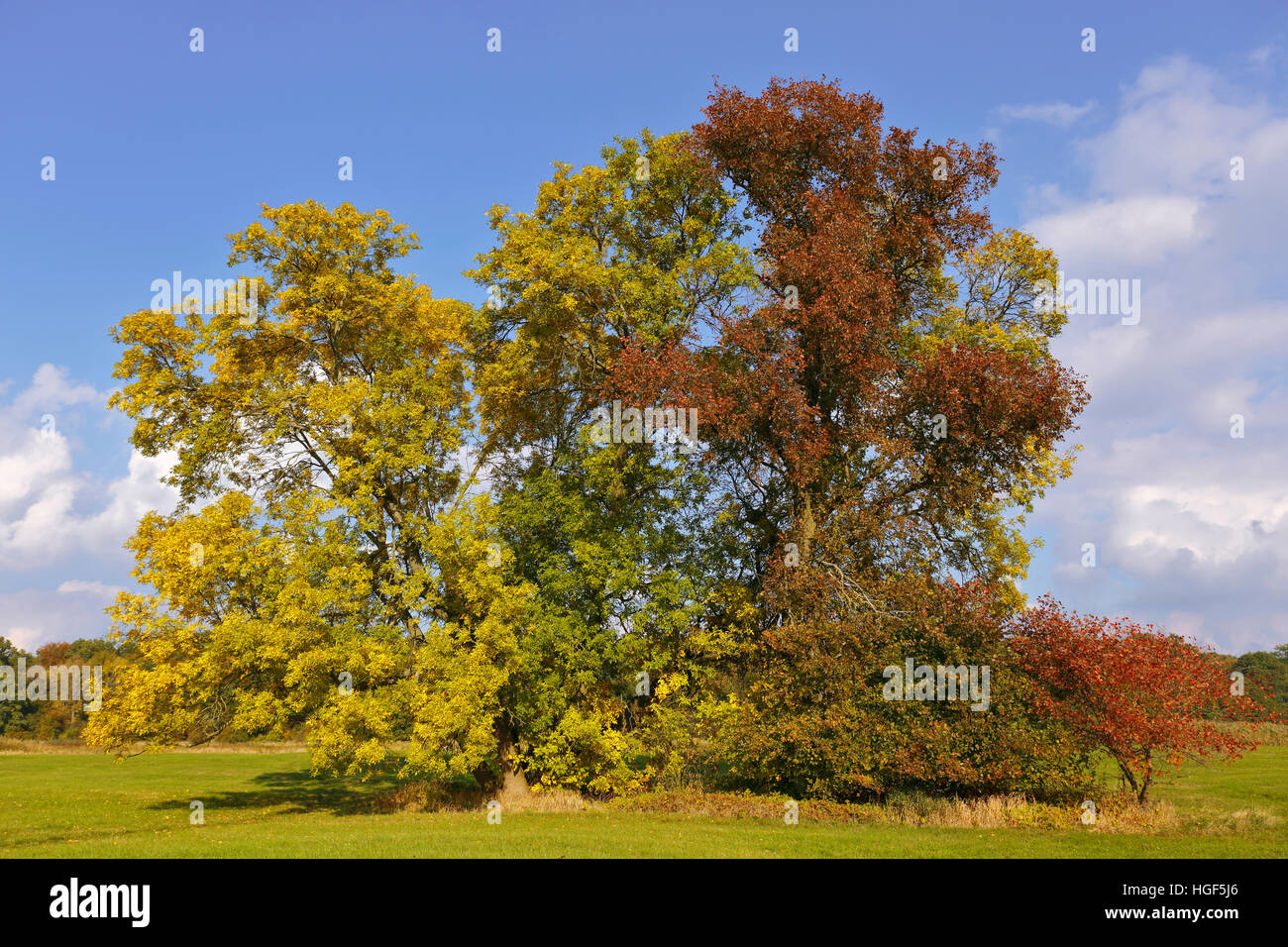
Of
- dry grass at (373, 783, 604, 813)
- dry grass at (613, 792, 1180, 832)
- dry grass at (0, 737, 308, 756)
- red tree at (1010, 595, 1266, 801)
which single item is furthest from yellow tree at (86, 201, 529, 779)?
dry grass at (0, 737, 308, 756)

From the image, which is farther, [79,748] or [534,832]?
[79,748]

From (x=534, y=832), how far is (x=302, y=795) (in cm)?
1382

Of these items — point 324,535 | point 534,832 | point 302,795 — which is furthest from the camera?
point 302,795

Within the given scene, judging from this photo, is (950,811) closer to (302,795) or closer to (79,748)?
(302,795)

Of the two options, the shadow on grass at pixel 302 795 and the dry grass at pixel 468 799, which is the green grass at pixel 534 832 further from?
the dry grass at pixel 468 799

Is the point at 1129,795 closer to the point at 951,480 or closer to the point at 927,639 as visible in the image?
the point at 927,639

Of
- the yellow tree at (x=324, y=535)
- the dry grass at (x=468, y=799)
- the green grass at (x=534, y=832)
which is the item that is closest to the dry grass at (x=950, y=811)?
the green grass at (x=534, y=832)

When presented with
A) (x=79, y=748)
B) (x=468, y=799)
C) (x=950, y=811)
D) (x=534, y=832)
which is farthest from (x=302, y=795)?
(x=79, y=748)

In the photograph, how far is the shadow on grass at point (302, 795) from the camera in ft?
74.6

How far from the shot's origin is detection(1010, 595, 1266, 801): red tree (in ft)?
52.6

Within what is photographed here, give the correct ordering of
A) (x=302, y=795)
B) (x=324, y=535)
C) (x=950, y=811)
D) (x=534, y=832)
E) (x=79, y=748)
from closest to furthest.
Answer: (x=534, y=832)
(x=950, y=811)
(x=324, y=535)
(x=302, y=795)
(x=79, y=748)

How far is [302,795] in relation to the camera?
26.0 meters

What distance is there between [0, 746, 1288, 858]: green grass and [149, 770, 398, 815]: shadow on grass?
9 centimetres

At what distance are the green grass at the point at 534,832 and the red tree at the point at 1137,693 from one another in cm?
140
